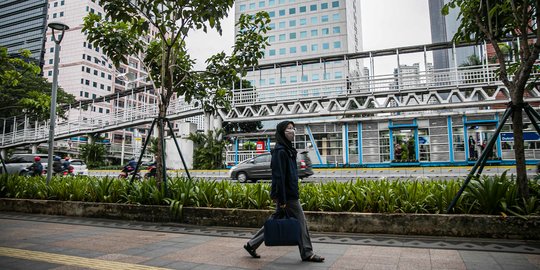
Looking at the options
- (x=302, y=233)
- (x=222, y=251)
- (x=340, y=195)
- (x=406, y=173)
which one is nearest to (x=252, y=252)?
(x=222, y=251)

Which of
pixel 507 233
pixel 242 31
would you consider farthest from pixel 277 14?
pixel 507 233

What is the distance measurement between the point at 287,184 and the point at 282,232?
611 millimetres

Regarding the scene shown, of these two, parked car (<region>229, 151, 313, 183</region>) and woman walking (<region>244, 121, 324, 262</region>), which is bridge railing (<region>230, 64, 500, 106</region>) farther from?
woman walking (<region>244, 121, 324, 262</region>)

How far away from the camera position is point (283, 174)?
4.24m

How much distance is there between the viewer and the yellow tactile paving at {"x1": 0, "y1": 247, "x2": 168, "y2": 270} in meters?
3.98

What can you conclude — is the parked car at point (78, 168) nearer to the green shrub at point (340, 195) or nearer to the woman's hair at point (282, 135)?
the green shrub at point (340, 195)

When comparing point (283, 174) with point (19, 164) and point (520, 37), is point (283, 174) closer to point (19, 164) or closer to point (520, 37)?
point (520, 37)

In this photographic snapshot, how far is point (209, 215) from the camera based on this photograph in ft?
22.3

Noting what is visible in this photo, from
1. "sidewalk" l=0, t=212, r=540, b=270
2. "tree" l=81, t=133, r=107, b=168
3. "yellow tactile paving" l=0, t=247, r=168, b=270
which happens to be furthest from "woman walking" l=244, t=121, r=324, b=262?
"tree" l=81, t=133, r=107, b=168

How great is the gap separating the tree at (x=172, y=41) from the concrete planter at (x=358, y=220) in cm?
111

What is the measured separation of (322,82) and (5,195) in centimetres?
1925

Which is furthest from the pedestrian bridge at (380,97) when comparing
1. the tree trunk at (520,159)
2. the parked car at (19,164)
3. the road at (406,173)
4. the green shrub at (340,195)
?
the green shrub at (340,195)

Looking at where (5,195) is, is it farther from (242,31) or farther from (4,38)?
(4,38)

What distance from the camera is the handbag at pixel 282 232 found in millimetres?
3980
